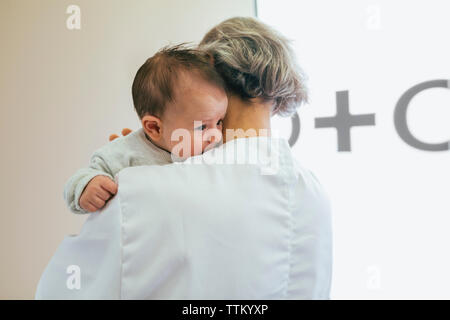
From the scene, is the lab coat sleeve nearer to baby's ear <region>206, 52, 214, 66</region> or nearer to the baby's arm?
the baby's arm

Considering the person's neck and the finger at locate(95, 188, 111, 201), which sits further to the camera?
the person's neck

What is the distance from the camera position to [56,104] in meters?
1.52

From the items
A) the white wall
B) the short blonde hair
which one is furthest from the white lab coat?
the white wall

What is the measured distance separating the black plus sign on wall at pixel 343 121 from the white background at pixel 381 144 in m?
0.02

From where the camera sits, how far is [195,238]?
1.83ft

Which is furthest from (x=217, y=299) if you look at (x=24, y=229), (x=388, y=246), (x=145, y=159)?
(x=388, y=246)

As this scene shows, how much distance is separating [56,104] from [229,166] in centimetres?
116

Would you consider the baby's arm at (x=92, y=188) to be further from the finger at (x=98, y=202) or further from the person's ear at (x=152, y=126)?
the person's ear at (x=152, y=126)

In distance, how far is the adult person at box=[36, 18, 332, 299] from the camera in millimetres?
561

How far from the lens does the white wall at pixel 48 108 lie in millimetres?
1434

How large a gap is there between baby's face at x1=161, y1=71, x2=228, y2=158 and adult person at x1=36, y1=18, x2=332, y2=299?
8 centimetres

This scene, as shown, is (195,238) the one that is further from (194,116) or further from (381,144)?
(381,144)

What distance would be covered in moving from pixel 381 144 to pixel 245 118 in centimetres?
126

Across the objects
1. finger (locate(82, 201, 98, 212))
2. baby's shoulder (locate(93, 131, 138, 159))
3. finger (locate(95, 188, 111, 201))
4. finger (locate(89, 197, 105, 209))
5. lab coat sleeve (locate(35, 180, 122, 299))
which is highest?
baby's shoulder (locate(93, 131, 138, 159))
